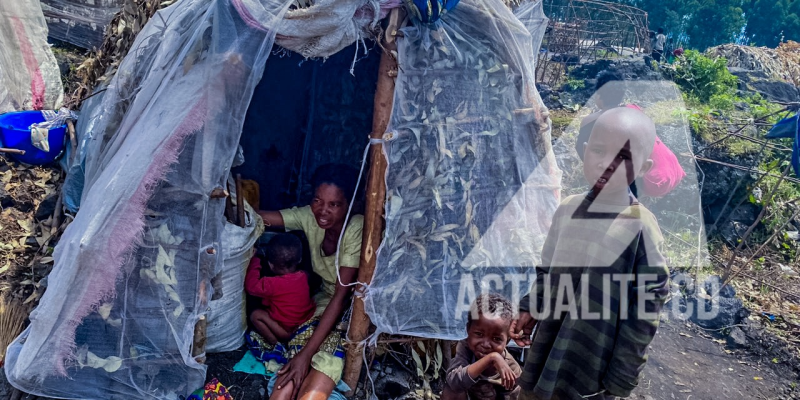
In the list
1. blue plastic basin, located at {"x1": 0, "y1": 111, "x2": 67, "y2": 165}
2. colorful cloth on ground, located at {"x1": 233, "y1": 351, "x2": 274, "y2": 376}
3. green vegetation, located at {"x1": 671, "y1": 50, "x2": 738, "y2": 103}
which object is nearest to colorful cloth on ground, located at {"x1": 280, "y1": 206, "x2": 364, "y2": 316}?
colorful cloth on ground, located at {"x1": 233, "y1": 351, "x2": 274, "y2": 376}

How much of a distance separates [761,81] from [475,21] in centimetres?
1111

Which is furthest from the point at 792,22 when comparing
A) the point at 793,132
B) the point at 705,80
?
the point at 793,132

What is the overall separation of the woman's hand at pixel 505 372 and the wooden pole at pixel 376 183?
2.75 feet

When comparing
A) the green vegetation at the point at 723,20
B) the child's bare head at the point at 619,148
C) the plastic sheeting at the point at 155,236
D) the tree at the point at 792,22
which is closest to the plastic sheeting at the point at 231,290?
the plastic sheeting at the point at 155,236

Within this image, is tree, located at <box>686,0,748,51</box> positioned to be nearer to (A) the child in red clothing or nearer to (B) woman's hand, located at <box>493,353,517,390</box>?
(A) the child in red clothing

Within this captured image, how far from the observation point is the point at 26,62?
543 cm

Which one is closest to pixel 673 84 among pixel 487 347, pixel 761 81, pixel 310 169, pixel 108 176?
pixel 761 81

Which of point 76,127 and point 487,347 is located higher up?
point 76,127

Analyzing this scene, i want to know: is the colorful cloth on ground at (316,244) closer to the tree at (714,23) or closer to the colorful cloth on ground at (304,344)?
the colorful cloth on ground at (304,344)

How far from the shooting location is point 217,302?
110 inches

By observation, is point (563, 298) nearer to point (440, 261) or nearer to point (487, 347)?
point (487, 347)

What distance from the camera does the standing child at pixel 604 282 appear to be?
177 cm

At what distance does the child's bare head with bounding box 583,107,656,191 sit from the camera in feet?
5.76

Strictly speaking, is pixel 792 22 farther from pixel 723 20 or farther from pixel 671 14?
pixel 671 14
